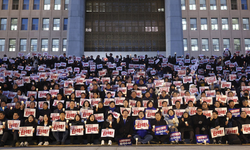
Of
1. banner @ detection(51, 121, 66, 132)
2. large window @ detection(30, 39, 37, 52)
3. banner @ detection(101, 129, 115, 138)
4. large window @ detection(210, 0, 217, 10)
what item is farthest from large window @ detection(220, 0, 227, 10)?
banner @ detection(51, 121, 66, 132)

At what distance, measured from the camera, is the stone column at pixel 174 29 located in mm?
27103

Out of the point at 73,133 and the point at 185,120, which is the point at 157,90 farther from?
the point at 73,133

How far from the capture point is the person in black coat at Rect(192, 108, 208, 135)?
8.99 metres

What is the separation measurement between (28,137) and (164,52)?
23719mm

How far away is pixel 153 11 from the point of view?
31.3m

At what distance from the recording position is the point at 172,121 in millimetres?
9203

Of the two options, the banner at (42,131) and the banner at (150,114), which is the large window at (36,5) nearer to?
the banner at (42,131)

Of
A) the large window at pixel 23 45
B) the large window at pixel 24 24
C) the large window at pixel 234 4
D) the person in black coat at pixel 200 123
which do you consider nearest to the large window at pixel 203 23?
the large window at pixel 234 4

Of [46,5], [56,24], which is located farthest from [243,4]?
[46,5]

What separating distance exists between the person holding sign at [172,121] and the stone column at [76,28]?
65.0 ft

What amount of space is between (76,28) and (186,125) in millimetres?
22076

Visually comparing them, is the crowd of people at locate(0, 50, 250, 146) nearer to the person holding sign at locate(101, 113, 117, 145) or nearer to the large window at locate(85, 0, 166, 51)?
the person holding sign at locate(101, 113, 117, 145)

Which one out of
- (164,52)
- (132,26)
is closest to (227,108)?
(164,52)

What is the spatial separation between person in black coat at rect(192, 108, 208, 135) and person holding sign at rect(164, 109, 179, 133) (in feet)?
2.44
